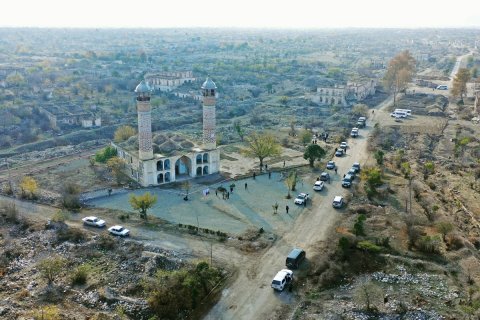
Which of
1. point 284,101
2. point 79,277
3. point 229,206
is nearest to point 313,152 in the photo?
point 229,206

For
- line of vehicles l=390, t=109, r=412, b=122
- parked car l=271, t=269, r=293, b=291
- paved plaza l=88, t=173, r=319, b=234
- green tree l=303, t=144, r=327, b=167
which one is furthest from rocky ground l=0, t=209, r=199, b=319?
line of vehicles l=390, t=109, r=412, b=122

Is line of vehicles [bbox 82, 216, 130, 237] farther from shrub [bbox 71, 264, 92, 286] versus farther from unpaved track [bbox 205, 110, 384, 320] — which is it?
unpaved track [bbox 205, 110, 384, 320]

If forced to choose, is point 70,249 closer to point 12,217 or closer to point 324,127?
point 12,217

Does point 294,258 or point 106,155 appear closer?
point 294,258

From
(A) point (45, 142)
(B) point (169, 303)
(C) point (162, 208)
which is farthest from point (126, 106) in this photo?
(B) point (169, 303)

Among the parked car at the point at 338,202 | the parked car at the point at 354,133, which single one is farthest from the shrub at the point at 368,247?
the parked car at the point at 354,133

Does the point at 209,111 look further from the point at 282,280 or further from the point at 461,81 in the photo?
the point at 461,81
